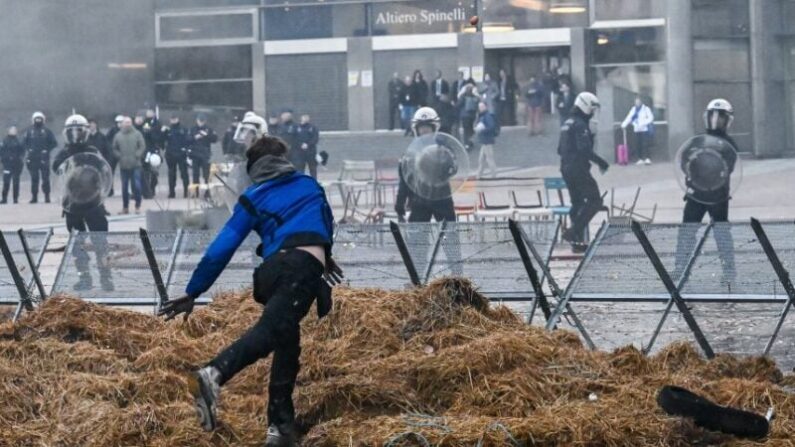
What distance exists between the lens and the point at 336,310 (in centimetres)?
734

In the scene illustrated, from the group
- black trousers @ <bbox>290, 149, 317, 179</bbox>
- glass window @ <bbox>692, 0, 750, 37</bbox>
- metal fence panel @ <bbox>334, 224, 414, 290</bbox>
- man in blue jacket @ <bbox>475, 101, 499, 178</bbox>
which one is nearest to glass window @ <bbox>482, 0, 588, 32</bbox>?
man in blue jacket @ <bbox>475, 101, 499, 178</bbox>

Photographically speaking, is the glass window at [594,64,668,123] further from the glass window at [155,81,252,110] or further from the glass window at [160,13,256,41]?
the glass window at [160,13,256,41]

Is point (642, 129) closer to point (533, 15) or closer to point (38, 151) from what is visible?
point (533, 15)

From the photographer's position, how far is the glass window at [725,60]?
78.3 ft

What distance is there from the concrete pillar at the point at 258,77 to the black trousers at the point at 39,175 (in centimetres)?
382

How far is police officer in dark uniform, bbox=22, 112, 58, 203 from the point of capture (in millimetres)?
19469

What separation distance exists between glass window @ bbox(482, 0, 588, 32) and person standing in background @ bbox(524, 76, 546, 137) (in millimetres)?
1048

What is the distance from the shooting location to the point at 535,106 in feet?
82.6

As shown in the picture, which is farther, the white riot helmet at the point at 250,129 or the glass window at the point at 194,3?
the glass window at the point at 194,3

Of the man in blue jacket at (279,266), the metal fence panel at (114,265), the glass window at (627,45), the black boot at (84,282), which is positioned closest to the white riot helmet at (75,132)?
the metal fence panel at (114,265)

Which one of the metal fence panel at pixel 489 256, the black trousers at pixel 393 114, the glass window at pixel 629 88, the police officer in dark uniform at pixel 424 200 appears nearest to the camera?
the metal fence panel at pixel 489 256

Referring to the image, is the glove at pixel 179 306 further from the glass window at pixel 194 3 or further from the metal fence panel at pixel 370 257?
the glass window at pixel 194 3

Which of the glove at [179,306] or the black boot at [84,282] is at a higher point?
the glove at [179,306]

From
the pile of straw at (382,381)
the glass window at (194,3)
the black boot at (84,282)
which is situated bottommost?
the pile of straw at (382,381)
